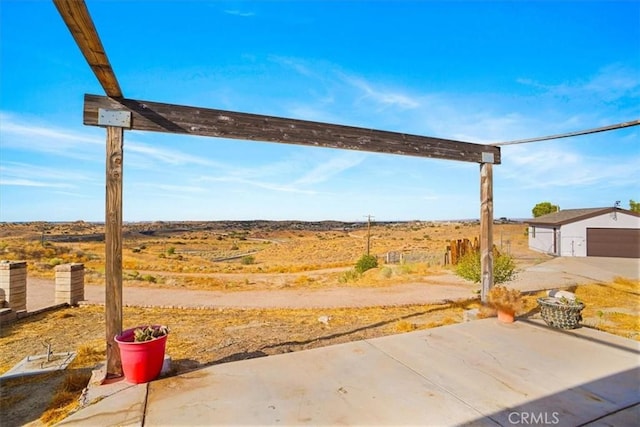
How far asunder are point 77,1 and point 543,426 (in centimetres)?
459

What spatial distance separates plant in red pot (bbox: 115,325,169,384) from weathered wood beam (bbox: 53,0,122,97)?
256 centimetres

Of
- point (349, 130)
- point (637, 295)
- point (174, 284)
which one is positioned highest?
point (349, 130)

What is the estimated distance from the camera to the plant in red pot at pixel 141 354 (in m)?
3.15

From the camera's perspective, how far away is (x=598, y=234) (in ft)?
70.3

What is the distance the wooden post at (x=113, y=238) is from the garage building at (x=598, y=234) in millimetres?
26708

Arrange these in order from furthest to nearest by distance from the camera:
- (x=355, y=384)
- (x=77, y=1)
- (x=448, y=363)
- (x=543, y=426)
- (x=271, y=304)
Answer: (x=271, y=304) → (x=448, y=363) → (x=355, y=384) → (x=543, y=426) → (x=77, y=1)

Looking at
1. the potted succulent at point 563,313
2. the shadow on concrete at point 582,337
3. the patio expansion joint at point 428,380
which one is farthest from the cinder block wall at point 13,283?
the potted succulent at point 563,313

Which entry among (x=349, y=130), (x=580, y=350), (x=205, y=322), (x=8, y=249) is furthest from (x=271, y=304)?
(x=8, y=249)

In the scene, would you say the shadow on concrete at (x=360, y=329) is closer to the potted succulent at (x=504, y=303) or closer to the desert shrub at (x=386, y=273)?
the potted succulent at (x=504, y=303)

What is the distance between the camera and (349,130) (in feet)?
15.4

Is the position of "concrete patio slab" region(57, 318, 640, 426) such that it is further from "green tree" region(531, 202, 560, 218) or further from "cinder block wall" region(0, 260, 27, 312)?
"green tree" region(531, 202, 560, 218)

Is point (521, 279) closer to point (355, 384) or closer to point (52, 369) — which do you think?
point (355, 384)

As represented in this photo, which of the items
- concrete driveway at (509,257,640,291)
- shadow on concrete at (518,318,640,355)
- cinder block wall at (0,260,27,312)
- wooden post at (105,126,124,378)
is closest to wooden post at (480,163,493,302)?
shadow on concrete at (518,318,640,355)

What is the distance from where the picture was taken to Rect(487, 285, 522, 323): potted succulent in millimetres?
5195
